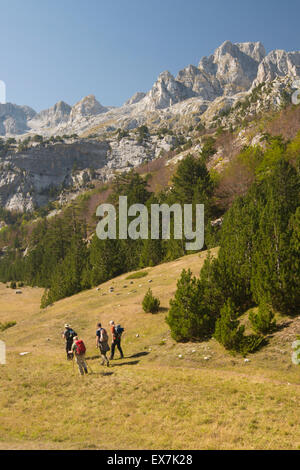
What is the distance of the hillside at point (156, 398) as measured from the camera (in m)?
7.56

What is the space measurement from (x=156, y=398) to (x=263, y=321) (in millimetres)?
6304

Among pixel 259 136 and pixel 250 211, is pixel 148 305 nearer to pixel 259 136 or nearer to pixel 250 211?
pixel 250 211

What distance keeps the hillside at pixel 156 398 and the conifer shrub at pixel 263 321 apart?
1.69 ft

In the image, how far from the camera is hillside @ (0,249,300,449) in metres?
7.56

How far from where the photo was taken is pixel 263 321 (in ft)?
44.5

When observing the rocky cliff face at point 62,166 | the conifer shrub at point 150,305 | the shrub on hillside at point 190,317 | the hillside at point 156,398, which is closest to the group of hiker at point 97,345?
the hillside at point 156,398

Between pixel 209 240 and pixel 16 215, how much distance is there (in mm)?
129152

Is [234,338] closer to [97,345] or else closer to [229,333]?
[229,333]

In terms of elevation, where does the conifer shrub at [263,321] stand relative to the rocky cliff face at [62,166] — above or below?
below

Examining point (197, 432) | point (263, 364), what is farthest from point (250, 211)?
point (197, 432)

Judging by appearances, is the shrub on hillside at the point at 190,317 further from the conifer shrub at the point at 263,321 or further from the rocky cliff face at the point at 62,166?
the rocky cliff face at the point at 62,166

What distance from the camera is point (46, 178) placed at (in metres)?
160

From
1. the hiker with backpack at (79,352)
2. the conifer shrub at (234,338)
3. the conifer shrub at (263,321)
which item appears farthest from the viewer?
the conifer shrub at (263,321)

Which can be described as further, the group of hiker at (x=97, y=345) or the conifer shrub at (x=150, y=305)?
the conifer shrub at (x=150, y=305)
